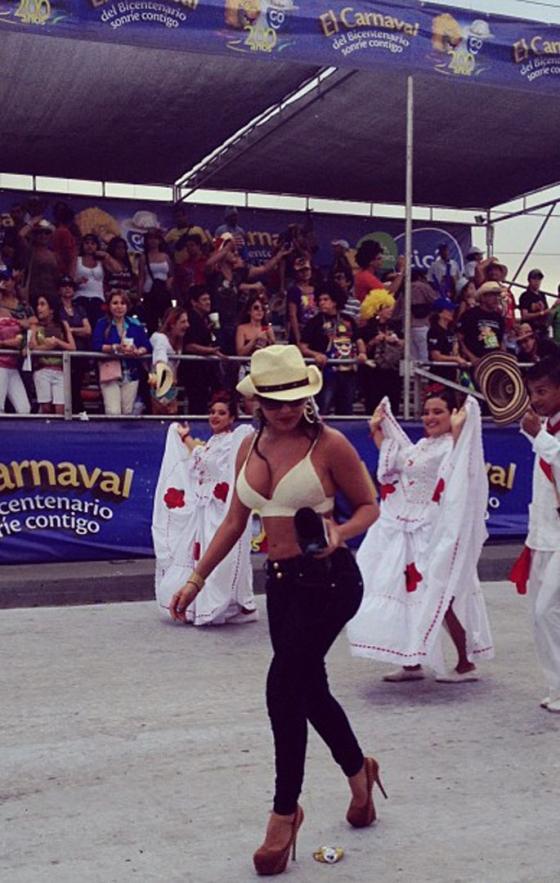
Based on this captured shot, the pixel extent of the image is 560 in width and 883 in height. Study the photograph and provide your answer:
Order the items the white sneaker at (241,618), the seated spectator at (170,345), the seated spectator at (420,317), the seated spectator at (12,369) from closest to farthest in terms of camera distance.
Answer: the white sneaker at (241,618) < the seated spectator at (12,369) < the seated spectator at (170,345) < the seated spectator at (420,317)

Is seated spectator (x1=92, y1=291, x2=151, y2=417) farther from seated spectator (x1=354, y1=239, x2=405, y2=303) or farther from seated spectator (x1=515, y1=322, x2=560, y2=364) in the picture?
seated spectator (x1=515, y1=322, x2=560, y2=364)

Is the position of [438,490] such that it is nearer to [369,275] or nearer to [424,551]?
[424,551]

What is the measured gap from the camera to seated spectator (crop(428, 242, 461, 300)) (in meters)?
17.7

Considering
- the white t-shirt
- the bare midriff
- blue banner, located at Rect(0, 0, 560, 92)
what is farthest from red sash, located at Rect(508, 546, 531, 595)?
the white t-shirt

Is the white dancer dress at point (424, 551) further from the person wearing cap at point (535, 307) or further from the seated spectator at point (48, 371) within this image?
the person wearing cap at point (535, 307)

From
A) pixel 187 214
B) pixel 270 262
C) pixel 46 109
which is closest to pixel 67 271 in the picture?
pixel 46 109

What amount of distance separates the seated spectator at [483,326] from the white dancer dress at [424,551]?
6.00 metres

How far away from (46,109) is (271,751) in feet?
33.0

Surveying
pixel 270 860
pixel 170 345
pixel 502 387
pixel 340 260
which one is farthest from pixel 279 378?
pixel 340 260

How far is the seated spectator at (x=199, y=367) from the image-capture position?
472 inches

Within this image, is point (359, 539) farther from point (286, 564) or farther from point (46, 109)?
point (286, 564)

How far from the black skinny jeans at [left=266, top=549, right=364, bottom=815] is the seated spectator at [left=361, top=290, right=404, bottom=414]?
28.1 feet

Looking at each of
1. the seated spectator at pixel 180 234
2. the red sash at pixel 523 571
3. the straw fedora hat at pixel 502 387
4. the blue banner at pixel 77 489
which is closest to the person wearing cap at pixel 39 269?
the blue banner at pixel 77 489

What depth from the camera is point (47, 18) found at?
28.8 feet
